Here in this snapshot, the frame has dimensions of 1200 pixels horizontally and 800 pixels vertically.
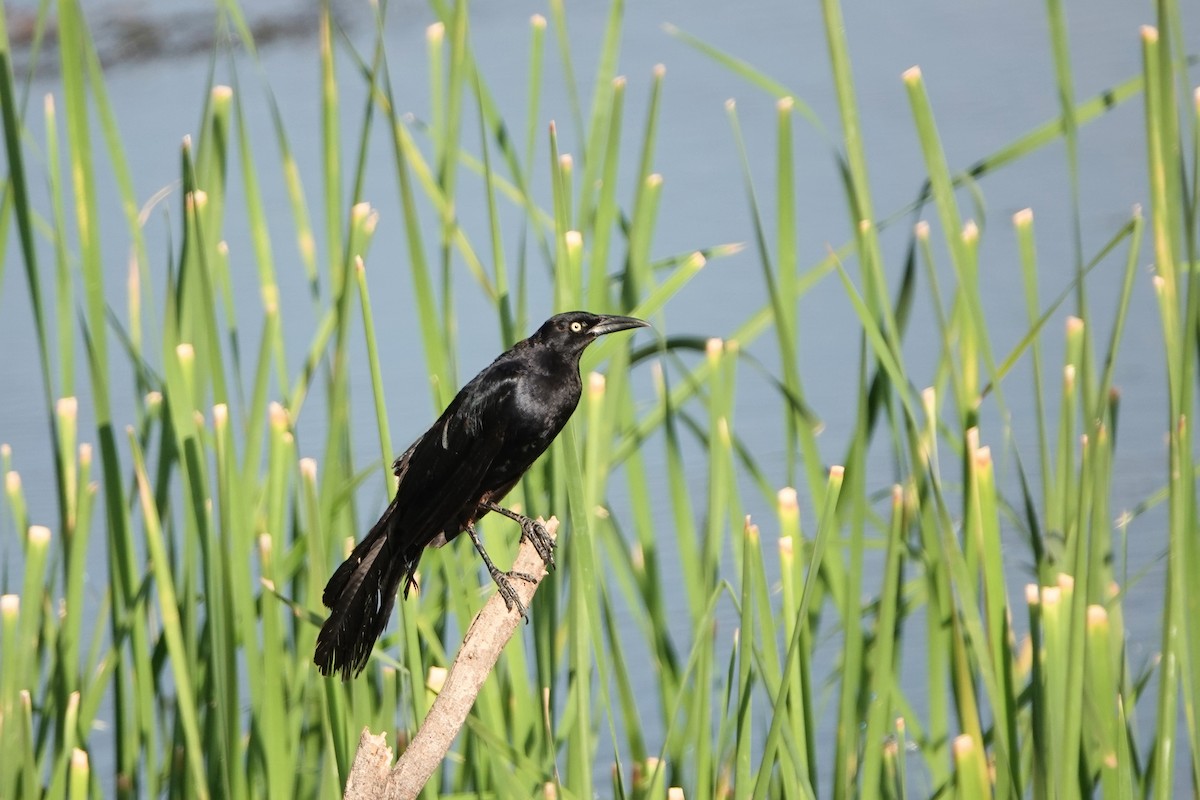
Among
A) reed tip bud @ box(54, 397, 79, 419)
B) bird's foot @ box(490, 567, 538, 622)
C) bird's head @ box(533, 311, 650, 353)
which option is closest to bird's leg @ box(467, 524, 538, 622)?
bird's foot @ box(490, 567, 538, 622)

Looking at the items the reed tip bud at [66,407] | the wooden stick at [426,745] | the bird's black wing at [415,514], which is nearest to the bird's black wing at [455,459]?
the bird's black wing at [415,514]

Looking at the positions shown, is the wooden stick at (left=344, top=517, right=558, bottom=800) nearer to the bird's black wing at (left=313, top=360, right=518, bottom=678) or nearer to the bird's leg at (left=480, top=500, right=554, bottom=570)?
the bird's black wing at (left=313, top=360, right=518, bottom=678)

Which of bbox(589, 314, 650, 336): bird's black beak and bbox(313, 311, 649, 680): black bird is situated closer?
bbox(313, 311, 649, 680): black bird

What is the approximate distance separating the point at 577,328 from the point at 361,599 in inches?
12.7

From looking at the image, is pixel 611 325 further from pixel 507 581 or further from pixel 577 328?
pixel 507 581

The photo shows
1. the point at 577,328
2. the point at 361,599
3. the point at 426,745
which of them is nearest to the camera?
the point at 426,745

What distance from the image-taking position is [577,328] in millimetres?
1190

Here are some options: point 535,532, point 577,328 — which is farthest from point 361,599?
point 577,328

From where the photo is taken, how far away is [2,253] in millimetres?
1240

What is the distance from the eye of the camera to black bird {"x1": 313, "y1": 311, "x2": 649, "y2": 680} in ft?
3.40

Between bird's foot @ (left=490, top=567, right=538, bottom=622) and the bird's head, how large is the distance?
0.22 metres

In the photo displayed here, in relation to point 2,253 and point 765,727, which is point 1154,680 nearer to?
point 765,727

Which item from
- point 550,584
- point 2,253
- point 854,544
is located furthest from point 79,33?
point 854,544

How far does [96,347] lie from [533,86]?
1.68 feet
